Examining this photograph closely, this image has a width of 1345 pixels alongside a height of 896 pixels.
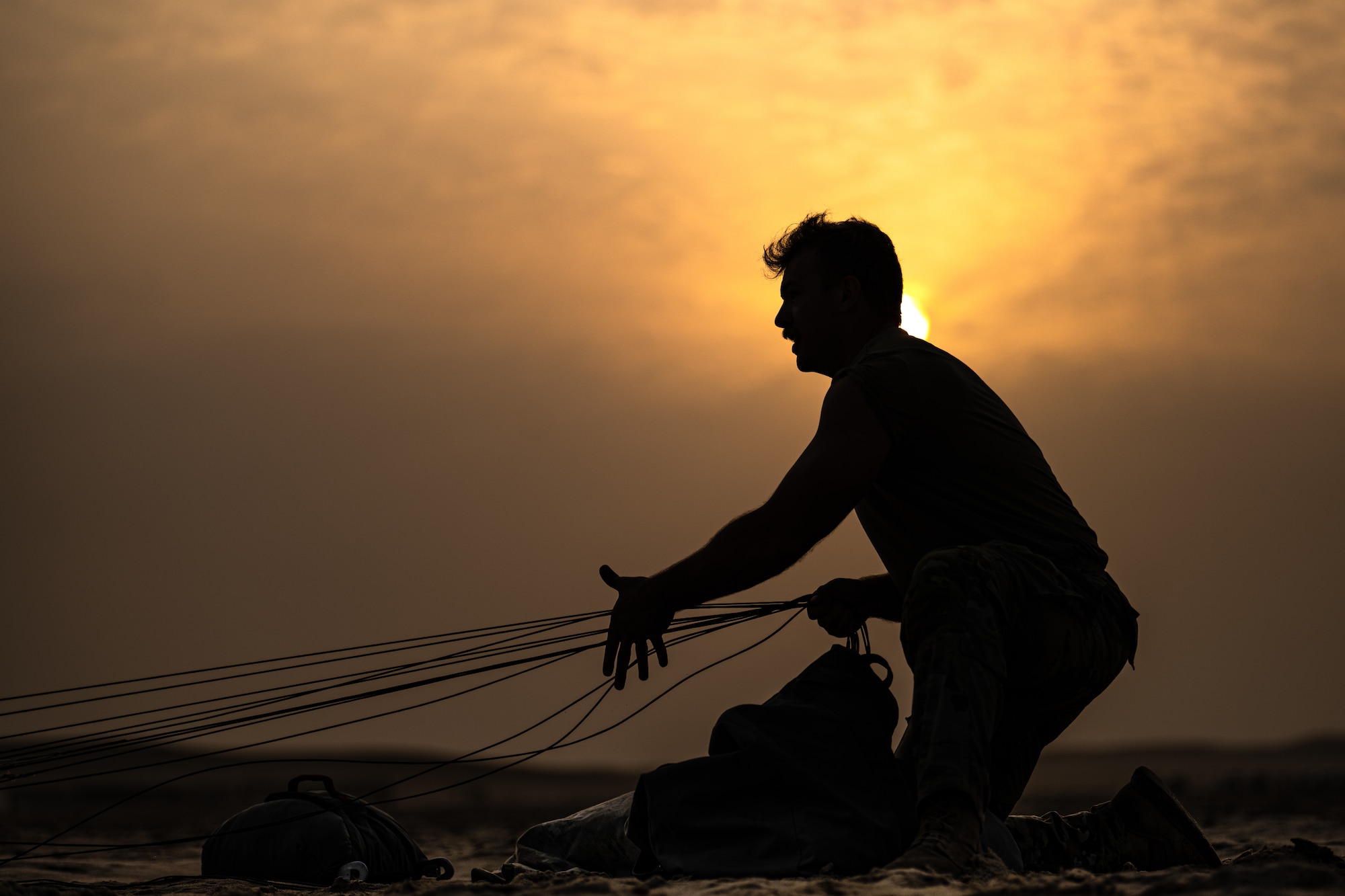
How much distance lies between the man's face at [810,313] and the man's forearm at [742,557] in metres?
1.02

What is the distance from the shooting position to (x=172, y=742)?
15.1 ft

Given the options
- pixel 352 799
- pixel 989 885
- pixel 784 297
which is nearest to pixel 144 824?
pixel 352 799

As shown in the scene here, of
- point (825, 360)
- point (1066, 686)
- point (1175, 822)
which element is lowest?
point (1175, 822)

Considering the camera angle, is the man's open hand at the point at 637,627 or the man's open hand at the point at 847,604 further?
the man's open hand at the point at 847,604

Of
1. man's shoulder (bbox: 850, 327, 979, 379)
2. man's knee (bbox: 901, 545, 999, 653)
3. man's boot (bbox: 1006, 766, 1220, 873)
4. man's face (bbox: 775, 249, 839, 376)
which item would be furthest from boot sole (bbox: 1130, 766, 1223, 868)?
man's face (bbox: 775, 249, 839, 376)

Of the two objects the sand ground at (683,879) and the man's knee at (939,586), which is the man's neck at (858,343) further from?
the sand ground at (683,879)

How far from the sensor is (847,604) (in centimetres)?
428

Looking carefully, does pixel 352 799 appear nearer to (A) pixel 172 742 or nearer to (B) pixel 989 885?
(A) pixel 172 742

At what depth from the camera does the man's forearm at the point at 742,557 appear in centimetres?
353

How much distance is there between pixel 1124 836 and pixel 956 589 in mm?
1645

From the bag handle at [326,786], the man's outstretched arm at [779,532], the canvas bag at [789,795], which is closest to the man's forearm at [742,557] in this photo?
the man's outstretched arm at [779,532]

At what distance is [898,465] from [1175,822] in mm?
1662

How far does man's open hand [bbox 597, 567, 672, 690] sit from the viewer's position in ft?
11.9

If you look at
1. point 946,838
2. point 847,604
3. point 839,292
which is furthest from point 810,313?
point 946,838
